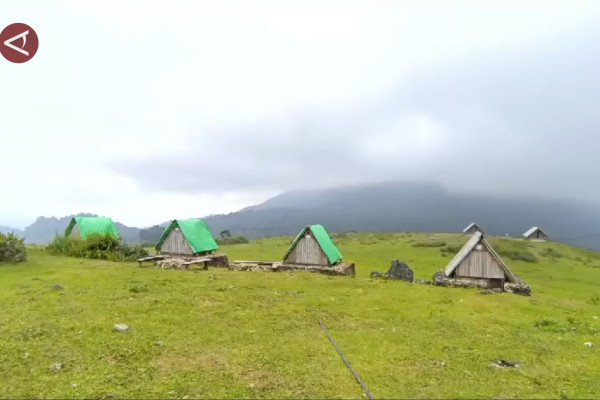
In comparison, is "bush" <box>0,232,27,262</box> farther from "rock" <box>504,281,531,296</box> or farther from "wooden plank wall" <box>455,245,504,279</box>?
"rock" <box>504,281,531,296</box>

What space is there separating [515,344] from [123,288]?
682 inches

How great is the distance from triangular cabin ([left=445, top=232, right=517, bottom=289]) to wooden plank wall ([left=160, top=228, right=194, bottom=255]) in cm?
2165

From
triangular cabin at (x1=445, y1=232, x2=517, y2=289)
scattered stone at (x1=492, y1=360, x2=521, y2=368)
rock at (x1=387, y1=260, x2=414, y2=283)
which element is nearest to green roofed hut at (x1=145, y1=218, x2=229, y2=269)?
rock at (x1=387, y1=260, x2=414, y2=283)

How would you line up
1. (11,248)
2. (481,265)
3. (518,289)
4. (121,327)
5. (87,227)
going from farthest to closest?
1. (87,227)
2. (11,248)
3. (481,265)
4. (518,289)
5. (121,327)

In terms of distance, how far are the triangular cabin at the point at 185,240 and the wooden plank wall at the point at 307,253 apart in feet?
27.0

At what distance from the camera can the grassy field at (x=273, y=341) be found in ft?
32.4

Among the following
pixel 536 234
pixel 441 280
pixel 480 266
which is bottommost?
pixel 441 280

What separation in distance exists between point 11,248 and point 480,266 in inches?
1277

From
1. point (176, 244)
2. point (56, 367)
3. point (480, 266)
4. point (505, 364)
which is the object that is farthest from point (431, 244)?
point (56, 367)

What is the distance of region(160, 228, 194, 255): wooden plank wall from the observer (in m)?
36.9

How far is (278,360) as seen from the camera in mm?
11500

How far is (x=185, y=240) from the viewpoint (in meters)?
36.9

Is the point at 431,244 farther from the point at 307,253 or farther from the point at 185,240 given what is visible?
the point at 185,240

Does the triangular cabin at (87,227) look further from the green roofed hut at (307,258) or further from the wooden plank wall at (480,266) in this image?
the wooden plank wall at (480,266)
